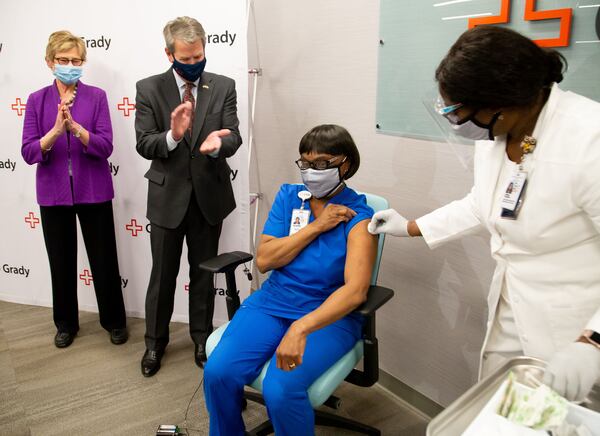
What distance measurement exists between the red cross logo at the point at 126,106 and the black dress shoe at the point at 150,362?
1.38 meters

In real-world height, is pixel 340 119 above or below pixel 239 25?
below

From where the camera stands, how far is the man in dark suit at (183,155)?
233cm

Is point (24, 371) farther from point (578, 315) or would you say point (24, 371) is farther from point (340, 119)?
point (578, 315)

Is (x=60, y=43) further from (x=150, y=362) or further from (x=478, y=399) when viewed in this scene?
(x=478, y=399)

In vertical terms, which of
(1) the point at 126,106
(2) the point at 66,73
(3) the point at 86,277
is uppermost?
(2) the point at 66,73

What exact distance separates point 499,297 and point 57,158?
2330 millimetres

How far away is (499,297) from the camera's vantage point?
1401mm

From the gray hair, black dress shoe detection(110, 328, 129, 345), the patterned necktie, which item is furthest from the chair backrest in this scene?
black dress shoe detection(110, 328, 129, 345)

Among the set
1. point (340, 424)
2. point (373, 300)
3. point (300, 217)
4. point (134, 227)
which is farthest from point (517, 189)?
point (134, 227)

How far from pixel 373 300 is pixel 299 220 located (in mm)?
453

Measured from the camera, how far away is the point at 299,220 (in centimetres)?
198

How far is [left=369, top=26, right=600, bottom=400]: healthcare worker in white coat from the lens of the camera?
1.15 meters

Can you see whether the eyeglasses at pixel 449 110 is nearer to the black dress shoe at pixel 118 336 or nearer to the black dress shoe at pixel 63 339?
the black dress shoe at pixel 118 336

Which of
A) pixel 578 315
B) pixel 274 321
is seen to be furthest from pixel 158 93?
pixel 578 315
